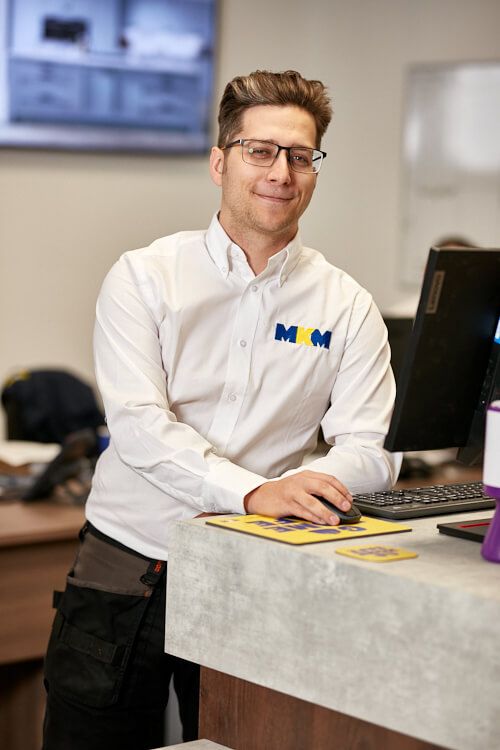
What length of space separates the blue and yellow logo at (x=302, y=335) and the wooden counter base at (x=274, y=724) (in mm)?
611

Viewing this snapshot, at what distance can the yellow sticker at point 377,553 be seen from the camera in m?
1.23

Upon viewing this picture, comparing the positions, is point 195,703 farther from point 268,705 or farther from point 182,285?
point 182,285

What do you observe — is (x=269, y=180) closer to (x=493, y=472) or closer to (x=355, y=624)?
(x=493, y=472)

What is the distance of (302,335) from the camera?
1869 mm

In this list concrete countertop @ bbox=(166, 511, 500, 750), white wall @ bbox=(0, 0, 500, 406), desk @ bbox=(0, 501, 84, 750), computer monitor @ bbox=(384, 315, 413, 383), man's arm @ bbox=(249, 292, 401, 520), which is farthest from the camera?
white wall @ bbox=(0, 0, 500, 406)

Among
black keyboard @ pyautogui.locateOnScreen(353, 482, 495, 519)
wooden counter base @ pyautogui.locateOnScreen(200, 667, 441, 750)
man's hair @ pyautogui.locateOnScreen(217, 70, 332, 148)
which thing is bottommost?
wooden counter base @ pyautogui.locateOnScreen(200, 667, 441, 750)

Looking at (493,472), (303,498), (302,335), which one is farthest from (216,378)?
(493,472)

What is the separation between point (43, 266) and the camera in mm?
5055

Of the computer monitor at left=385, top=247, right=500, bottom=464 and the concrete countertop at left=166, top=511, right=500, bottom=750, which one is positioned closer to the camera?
the concrete countertop at left=166, top=511, right=500, bottom=750

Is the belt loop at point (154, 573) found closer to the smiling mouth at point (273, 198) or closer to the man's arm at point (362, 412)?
the man's arm at point (362, 412)

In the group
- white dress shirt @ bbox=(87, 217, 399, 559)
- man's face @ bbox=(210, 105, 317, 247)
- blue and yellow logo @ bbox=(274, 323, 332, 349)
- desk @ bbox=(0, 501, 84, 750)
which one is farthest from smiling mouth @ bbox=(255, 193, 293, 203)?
desk @ bbox=(0, 501, 84, 750)

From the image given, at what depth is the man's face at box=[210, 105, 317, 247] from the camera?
177 centimetres

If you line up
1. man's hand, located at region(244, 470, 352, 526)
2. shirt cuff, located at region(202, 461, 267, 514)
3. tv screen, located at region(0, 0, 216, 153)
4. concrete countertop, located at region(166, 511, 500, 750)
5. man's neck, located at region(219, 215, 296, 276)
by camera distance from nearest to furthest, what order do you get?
1. concrete countertop, located at region(166, 511, 500, 750)
2. man's hand, located at region(244, 470, 352, 526)
3. shirt cuff, located at region(202, 461, 267, 514)
4. man's neck, located at region(219, 215, 296, 276)
5. tv screen, located at region(0, 0, 216, 153)

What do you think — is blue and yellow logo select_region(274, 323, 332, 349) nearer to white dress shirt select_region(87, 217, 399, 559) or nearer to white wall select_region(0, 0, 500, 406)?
white dress shirt select_region(87, 217, 399, 559)
